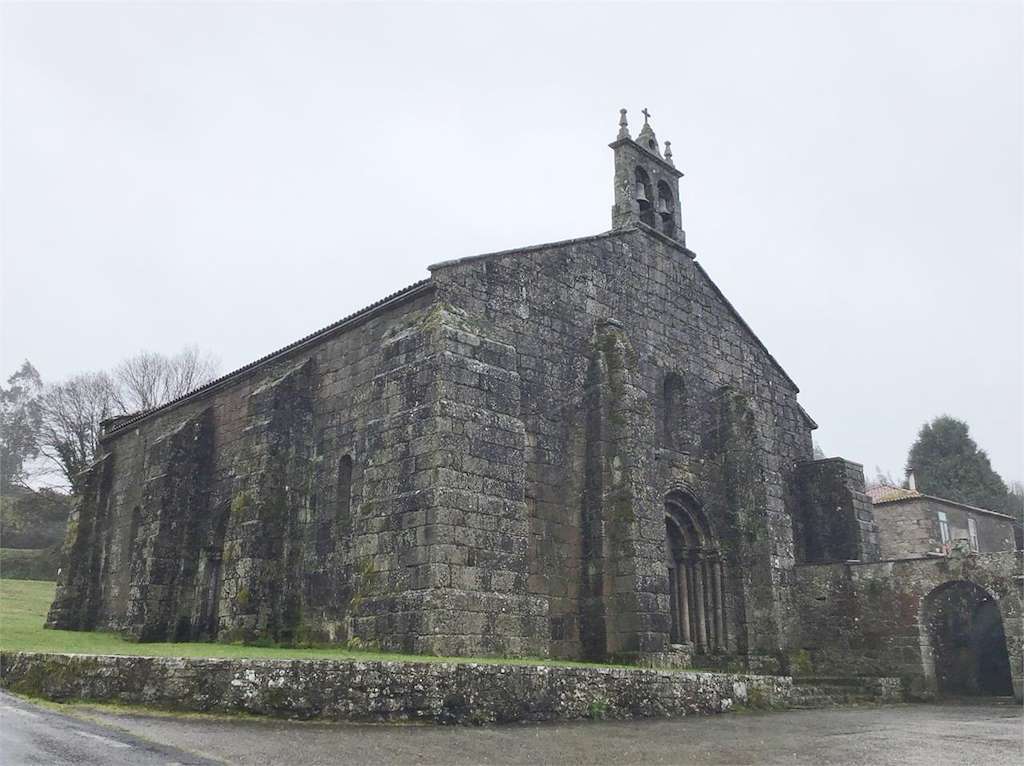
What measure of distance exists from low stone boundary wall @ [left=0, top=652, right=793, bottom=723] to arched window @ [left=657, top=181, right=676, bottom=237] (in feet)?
42.4

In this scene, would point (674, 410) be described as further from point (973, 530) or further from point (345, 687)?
point (973, 530)

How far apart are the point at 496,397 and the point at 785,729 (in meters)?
6.67

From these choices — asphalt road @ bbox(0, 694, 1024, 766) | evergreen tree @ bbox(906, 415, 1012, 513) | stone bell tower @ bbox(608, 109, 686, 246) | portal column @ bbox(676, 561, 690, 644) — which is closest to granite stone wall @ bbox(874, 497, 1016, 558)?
evergreen tree @ bbox(906, 415, 1012, 513)

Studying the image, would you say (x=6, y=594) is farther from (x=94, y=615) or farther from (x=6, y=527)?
(x=6, y=527)

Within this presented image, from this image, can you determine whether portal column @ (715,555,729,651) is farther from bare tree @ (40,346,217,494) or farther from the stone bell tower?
bare tree @ (40,346,217,494)

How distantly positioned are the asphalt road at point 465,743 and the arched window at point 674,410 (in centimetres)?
872

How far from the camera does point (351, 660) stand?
9.86 metres

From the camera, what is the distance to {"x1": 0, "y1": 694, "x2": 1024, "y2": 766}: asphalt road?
296 inches

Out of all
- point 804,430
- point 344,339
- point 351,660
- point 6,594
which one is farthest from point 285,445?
point 6,594

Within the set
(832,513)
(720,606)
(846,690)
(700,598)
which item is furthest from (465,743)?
(832,513)

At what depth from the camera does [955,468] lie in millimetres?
44406

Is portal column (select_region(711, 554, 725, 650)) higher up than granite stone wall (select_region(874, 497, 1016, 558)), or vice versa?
granite stone wall (select_region(874, 497, 1016, 558))

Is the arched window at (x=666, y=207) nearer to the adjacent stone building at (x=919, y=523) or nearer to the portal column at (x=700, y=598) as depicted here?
the portal column at (x=700, y=598)

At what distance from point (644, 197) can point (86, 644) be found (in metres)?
15.6
